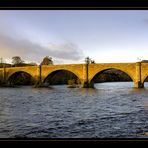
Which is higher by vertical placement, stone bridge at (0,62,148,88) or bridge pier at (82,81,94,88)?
stone bridge at (0,62,148,88)

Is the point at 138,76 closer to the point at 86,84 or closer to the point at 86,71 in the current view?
the point at 86,71

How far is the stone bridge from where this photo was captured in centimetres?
3244

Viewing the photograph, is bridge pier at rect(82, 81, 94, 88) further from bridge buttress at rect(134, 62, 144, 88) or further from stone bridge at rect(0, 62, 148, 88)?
bridge buttress at rect(134, 62, 144, 88)

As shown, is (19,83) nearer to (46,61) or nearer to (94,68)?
(46,61)

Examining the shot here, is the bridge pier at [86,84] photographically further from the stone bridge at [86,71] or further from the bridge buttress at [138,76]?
the bridge buttress at [138,76]

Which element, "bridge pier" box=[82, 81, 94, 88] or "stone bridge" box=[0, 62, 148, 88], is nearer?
"stone bridge" box=[0, 62, 148, 88]

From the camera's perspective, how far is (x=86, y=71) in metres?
36.6

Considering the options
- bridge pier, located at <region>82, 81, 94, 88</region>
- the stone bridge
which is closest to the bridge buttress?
the stone bridge

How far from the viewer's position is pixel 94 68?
118 ft

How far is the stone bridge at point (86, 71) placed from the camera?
32.4m

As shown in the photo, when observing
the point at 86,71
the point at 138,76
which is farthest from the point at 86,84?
the point at 138,76

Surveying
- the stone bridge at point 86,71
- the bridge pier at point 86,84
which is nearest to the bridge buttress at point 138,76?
the stone bridge at point 86,71

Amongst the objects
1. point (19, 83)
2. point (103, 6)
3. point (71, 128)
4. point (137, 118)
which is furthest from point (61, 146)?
point (19, 83)

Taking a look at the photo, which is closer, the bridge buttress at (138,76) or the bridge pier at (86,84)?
the bridge buttress at (138,76)
